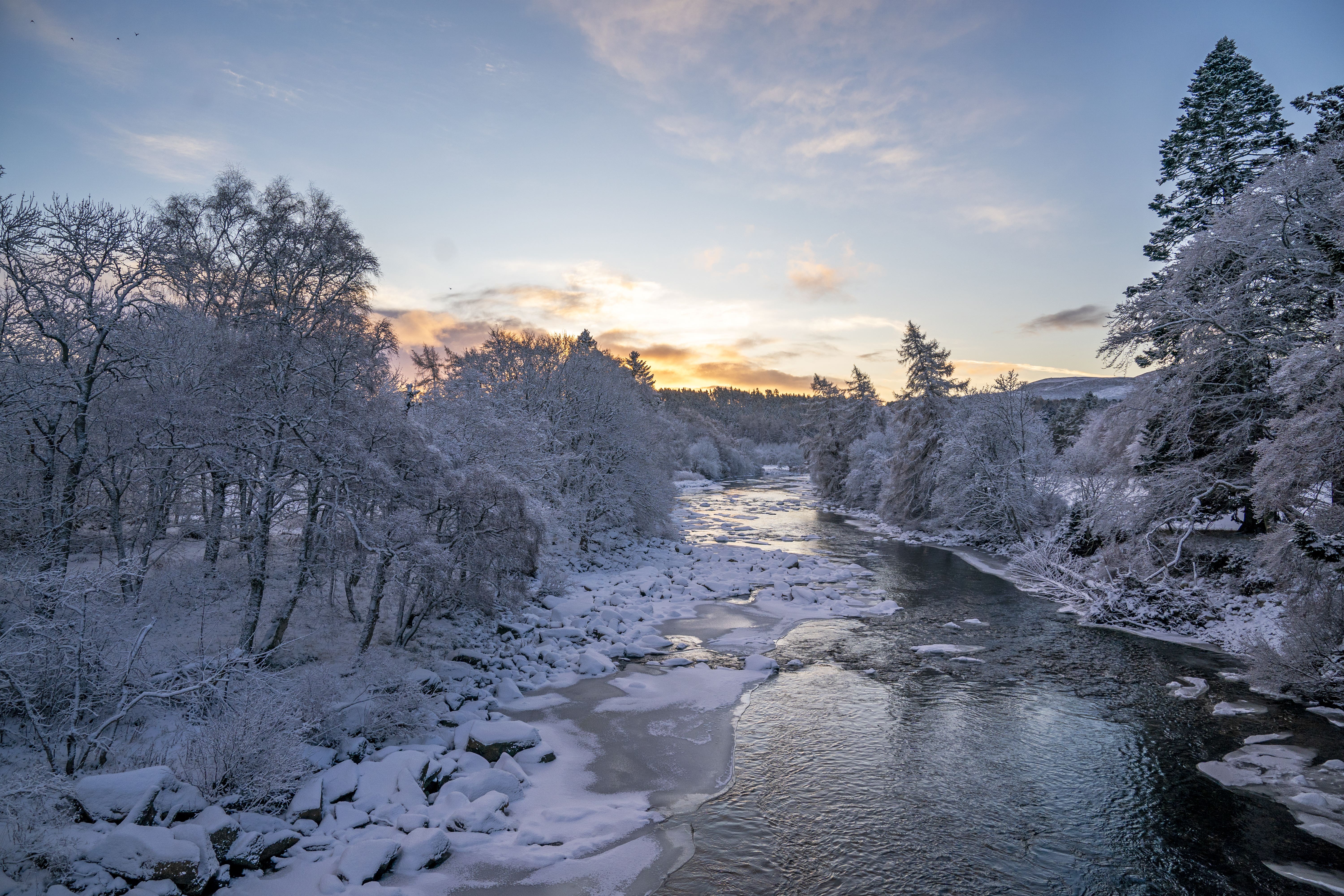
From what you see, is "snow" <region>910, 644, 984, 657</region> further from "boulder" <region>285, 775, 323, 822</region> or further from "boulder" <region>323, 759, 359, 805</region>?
"boulder" <region>285, 775, 323, 822</region>

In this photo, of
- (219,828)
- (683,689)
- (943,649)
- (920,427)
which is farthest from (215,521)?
(920,427)

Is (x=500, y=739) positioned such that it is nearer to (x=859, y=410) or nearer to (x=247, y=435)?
(x=247, y=435)

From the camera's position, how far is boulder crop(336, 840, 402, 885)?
7141mm

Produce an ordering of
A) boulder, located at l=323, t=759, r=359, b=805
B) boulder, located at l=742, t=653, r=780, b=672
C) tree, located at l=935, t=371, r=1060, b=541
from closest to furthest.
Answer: boulder, located at l=323, t=759, r=359, b=805, boulder, located at l=742, t=653, r=780, b=672, tree, located at l=935, t=371, r=1060, b=541

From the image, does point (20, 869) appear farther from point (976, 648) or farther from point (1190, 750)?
point (976, 648)

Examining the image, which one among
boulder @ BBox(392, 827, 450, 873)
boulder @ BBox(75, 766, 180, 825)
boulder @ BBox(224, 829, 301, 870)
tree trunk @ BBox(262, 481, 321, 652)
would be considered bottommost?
boulder @ BBox(392, 827, 450, 873)

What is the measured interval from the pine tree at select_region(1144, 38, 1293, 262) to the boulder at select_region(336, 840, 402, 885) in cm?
2671

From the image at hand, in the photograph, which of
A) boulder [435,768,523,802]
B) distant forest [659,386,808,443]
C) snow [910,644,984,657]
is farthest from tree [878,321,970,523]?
distant forest [659,386,808,443]

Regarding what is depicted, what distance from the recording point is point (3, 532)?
12.0 metres

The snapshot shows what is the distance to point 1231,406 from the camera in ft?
55.8

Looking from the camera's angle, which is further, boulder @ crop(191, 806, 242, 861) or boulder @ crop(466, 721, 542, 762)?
boulder @ crop(466, 721, 542, 762)

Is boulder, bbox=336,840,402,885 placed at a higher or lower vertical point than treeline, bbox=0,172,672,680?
lower

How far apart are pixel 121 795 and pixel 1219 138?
1288 inches

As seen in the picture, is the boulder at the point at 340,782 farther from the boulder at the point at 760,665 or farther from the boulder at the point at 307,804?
the boulder at the point at 760,665
